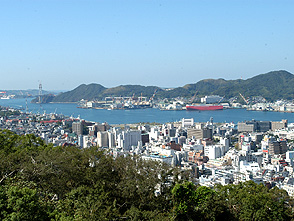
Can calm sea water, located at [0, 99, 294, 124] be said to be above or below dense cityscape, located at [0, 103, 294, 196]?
below

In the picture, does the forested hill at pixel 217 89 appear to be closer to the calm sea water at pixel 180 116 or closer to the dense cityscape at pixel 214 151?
the calm sea water at pixel 180 116

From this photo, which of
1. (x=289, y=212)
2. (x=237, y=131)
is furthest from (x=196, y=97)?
(x=289, y=212)

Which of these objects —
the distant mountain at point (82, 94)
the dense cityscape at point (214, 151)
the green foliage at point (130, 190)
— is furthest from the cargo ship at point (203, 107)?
the green foliage at point (130, 190)

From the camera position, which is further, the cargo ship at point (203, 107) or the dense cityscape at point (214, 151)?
the cargo ship at point (203, 107)

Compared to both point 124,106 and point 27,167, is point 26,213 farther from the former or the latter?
point 124,106

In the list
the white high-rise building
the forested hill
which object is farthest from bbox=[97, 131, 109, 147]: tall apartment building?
the forested hill

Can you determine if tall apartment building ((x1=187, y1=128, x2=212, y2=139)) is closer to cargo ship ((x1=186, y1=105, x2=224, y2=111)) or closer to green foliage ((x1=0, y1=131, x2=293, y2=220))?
green foliage ((x1=0, y1=131, x2=293, y2=220))

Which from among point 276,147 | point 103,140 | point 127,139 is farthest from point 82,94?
point 276,147

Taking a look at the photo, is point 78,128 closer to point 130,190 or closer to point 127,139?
point 127,139
